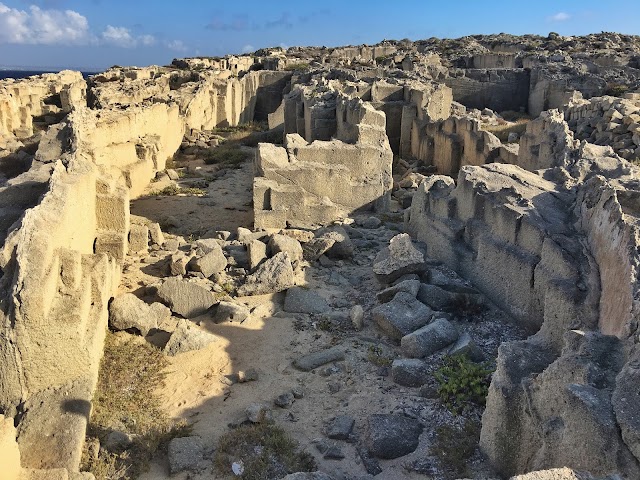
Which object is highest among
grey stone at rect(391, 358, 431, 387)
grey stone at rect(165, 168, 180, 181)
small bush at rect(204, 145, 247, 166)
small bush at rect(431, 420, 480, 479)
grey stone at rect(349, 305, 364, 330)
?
small bush at rect(204, 145, 247, 166)

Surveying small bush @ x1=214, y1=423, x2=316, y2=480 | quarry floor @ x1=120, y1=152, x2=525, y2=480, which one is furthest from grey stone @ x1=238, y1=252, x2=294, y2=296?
small bush @ x1=214, y1=423, x2=316, y2=480

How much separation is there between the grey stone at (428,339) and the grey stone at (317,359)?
70 cm

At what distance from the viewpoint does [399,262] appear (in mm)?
7676

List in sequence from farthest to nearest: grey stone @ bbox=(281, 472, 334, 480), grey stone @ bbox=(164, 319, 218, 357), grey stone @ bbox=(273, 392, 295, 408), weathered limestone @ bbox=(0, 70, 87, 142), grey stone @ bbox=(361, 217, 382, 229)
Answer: weathered limestone @ bbox=(0, 70, 87, 142), grey stone @ bbox=(361, 217, 382, 229), grey stone @ bbox=(164, 319, 218, 357), grey stone @ bbox=(273, 392, 295, 408), grey stone @ bbox=(281, 472, 334, 480)

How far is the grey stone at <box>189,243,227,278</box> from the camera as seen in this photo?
8008 millimetres

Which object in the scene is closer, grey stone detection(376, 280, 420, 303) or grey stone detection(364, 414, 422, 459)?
grey stone detection(364, 414, 422, 459)

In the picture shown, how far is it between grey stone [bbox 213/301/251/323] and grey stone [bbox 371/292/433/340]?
5.11ft

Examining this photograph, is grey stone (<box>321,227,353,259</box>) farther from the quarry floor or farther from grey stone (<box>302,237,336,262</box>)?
the quarry floor

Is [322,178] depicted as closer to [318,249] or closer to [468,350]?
[318,249]

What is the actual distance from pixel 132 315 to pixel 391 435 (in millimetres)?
3309

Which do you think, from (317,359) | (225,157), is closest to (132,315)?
(317,359)

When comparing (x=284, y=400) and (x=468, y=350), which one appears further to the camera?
(x=468, y=350)

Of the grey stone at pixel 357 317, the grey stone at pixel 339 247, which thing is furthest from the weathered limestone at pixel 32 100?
the grey stone at pixel 357 317

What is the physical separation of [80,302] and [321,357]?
2.48m
